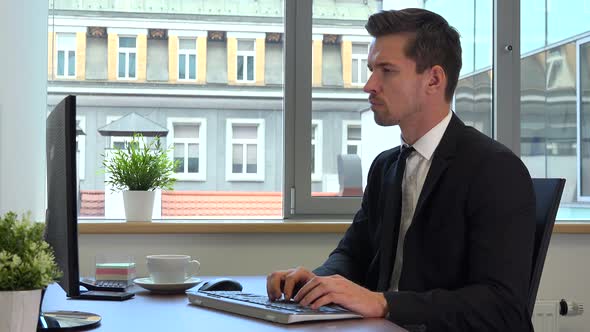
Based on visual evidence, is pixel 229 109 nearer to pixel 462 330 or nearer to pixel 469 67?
pixel 469 67

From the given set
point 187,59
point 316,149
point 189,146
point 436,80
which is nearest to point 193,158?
point 189,146

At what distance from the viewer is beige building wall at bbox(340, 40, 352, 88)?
134 inches

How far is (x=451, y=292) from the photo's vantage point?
1611 mm

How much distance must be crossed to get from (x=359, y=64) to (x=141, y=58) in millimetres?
934

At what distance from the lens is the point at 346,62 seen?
11.2ft

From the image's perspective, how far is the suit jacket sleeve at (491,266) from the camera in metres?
1.57

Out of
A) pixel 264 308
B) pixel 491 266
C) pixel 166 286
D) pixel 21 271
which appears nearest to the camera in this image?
pixel 21 271

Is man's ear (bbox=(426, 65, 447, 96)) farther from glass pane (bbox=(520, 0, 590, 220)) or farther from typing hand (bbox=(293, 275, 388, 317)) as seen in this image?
glass pane (bbox=(520, 0, 590, 220))

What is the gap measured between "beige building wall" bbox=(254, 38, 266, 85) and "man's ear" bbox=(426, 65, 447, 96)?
4.77ft

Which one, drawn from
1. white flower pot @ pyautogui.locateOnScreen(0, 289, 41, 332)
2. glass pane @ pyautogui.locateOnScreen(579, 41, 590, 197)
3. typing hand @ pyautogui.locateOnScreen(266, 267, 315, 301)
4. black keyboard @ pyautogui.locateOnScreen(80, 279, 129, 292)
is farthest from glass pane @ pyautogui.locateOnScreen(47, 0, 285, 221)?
white flower pot @ pyautogui.locateOnScreen(0, 289, 41, 332)

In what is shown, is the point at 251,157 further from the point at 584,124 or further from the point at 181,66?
the point at 584,124

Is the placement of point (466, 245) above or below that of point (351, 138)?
below

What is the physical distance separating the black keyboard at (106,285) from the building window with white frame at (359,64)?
1728mm

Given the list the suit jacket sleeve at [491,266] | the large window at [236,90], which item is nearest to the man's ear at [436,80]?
the suit jacket sleeve at [491,266]
